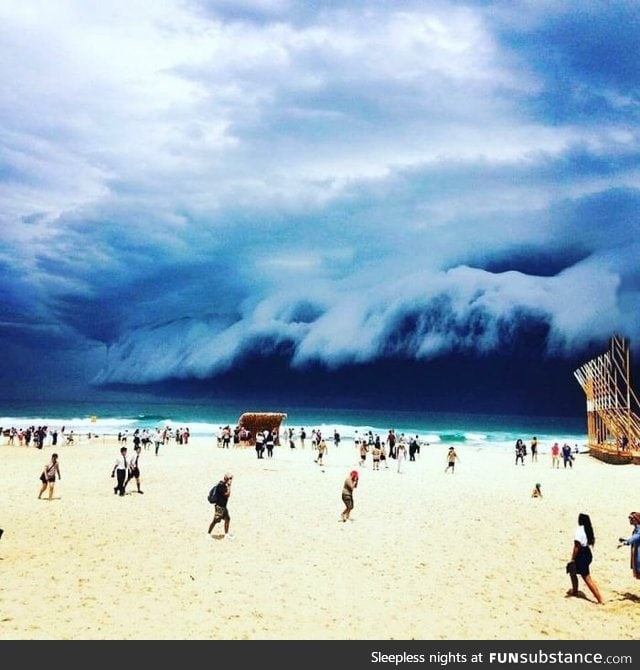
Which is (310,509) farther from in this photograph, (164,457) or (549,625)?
(164,457)

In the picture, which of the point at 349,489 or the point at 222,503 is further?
the point at 349,489

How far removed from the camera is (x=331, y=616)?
412 inches

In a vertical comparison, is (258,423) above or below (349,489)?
above

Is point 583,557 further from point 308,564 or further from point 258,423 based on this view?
point 258,423

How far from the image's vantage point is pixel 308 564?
13695 millimetres

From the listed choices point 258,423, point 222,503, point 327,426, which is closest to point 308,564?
point 222,503

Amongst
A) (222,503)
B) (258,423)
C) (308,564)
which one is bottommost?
(308,564)

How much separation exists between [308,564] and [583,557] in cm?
574

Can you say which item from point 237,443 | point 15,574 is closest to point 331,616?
point 15,574

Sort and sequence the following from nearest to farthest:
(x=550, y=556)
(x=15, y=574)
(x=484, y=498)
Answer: (x=15, y=574), (x=550, y=556), (x=484, y=498)

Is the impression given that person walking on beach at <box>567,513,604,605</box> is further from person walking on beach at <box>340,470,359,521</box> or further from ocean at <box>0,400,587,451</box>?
ocean at <box>0,400,587,451</box>

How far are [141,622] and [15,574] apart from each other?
4.19 meters

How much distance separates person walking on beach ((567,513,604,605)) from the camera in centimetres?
1150

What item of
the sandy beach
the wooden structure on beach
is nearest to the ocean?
the wooden structure on beach
